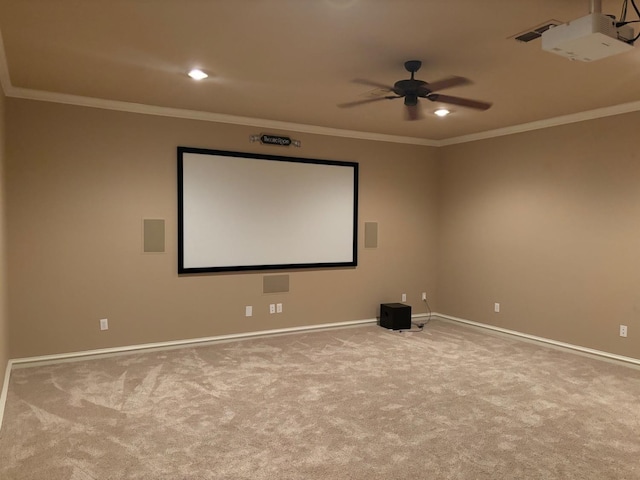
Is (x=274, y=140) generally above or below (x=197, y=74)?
below

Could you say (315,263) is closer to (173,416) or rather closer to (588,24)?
(173,416)

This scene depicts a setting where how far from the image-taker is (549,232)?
5.75 meters

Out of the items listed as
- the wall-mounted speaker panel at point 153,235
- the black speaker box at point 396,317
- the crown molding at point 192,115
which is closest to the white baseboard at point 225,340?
the black speaker box at point 396,317

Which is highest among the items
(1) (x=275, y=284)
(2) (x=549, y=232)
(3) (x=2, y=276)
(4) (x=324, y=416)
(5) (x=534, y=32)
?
(5) (x=534, y=32)

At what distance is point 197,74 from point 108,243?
7.31 feet

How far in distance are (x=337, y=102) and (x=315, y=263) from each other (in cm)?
229

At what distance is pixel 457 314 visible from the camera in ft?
23.0

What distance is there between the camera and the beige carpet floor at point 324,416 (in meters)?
2.89

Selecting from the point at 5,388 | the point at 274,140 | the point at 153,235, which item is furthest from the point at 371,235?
the point at 5,388

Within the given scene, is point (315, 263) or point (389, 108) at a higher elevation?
point (389, 108)

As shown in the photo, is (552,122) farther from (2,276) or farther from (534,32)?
(2,276)

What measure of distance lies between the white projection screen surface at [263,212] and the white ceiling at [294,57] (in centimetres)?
66

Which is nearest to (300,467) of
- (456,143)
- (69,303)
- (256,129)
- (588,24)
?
(588,24)

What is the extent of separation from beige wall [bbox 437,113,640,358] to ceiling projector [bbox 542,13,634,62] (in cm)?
299
